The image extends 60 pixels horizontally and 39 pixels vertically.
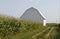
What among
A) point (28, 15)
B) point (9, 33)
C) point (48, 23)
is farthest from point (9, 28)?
point (48, 23)

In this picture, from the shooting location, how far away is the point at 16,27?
14.8 m

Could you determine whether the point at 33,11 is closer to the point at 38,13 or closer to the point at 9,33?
the point at 38,13

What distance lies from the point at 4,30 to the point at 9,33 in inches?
30.5

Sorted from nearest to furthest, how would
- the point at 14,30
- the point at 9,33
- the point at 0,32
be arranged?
the point at 0,32 < the point at 9,33 < the point at 14,30

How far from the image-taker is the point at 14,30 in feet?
45.9

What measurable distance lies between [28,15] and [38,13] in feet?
11.0

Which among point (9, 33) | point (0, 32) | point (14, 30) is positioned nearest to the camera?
Result: point (0, 32)

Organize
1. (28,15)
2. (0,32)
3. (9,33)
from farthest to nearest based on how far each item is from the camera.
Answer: (28,15) < (9,33) < (0,32)

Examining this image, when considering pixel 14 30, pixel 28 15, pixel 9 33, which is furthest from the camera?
pixel 28 15

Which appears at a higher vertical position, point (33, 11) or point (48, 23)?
point (33, 11)

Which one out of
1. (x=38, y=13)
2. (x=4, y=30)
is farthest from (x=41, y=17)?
(x=4, y=30)

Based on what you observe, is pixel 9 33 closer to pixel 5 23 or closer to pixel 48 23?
pixel 5 23

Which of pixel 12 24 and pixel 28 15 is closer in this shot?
pixel 12 24

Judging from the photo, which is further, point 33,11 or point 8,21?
point 33,11
